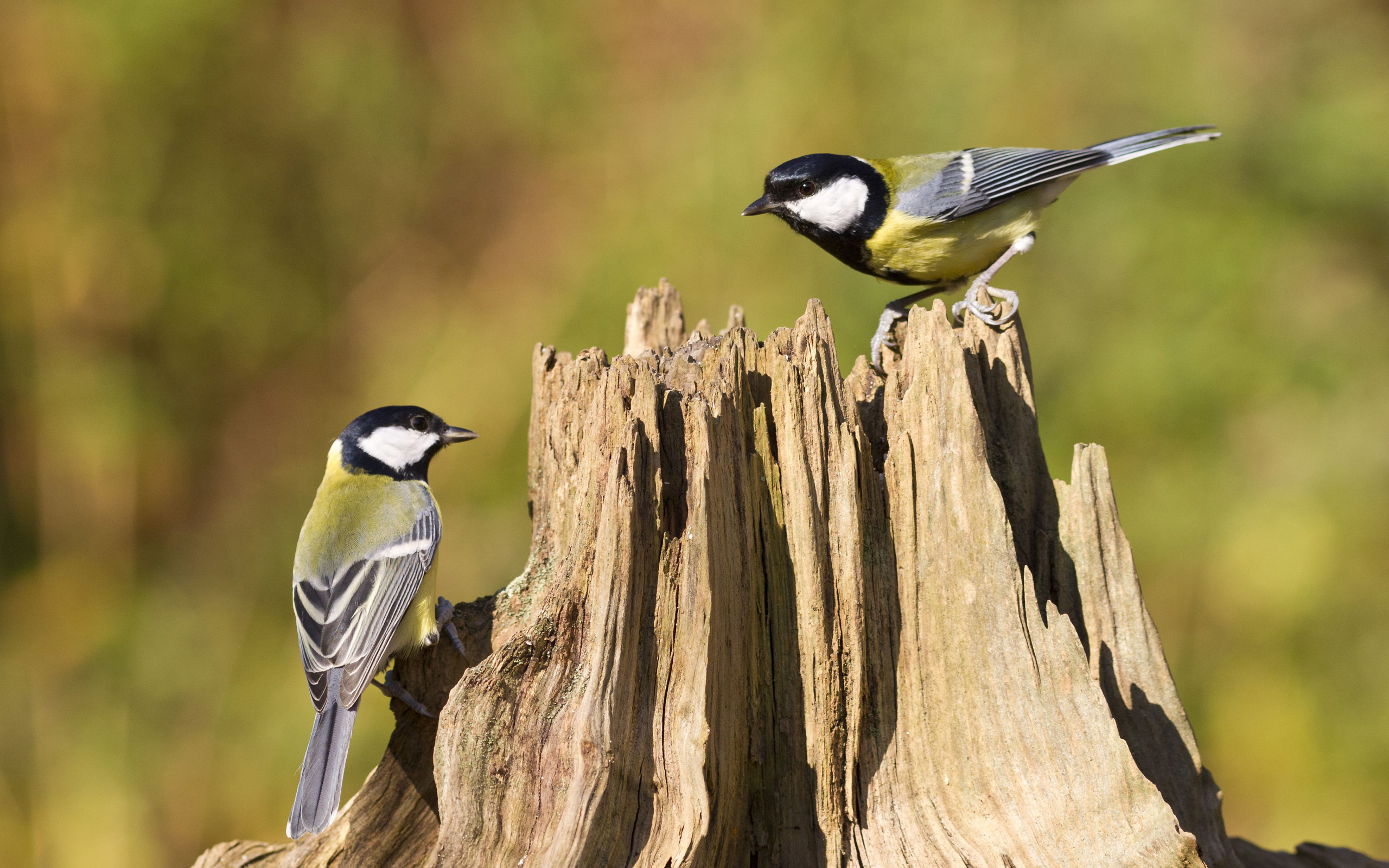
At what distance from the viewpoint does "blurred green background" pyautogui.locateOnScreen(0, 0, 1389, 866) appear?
4449 mm

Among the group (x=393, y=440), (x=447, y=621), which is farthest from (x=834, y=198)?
(x=447, y=621)

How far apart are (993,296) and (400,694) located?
7.04ft

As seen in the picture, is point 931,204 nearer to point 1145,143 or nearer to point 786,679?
point 1145,143

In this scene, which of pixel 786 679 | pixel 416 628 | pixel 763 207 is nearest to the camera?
pixel 786 679

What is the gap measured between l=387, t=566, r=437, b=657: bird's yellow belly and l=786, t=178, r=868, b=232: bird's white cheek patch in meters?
1.71

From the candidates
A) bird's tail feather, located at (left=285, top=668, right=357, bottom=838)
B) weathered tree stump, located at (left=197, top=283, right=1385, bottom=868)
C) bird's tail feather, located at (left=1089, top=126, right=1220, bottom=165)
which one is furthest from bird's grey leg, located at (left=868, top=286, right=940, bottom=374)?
bird's tail feather, located at (left=285, top=668, right=357, bottom=838)

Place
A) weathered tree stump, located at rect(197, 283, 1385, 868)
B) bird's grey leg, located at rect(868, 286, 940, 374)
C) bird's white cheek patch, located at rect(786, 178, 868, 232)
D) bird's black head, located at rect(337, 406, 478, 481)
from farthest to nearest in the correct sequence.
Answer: bird's white cheek patch, located at rect(786, 178, 868, 232) < bird's black head, located at rect(337, 406, 478, 481) < bird's grey leg, located at rect(868, 286, 940, 374) < weathered tree stump, located at rect(197, 283, 1385, 868)

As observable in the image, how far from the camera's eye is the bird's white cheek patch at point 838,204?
3057 millimetres

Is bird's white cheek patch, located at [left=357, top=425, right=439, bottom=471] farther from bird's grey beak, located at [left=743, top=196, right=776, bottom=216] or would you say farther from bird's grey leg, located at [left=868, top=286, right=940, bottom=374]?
bird's grey leg, located at [left=868, top=286, right=940, bottom=374]

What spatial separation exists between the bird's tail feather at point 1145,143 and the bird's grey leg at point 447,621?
2.59 m

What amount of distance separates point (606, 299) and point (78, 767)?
13.2 feet

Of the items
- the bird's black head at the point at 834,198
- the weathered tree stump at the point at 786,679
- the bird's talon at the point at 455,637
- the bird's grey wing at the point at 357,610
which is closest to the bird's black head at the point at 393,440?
the bird's grey wing at the point at 357,610

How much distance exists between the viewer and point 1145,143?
125 inches

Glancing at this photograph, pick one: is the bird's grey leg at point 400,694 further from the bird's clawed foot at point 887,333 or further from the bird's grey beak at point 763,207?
the bird's grey beak at point 763,207
